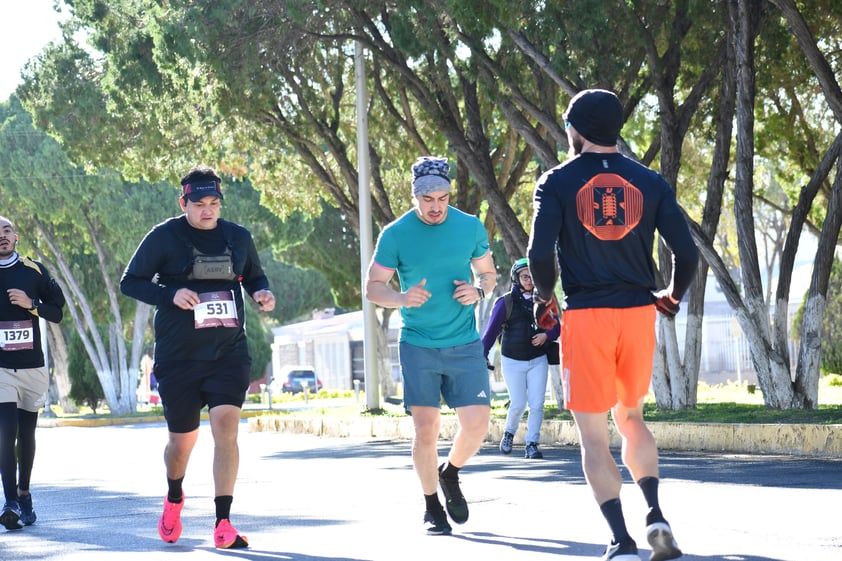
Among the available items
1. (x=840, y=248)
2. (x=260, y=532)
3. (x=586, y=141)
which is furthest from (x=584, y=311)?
(x=840, y=248)

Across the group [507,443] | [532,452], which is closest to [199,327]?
[532,452]

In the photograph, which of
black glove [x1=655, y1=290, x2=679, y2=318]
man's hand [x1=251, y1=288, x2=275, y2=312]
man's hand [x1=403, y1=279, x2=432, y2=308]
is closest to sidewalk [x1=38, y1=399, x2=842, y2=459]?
man's hand [x1=403, y1=279, x2=432, y2=308]

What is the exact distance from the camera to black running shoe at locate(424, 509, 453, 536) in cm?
816

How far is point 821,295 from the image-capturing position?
54.8ft

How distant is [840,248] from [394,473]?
1109 inches

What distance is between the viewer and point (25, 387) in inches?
384

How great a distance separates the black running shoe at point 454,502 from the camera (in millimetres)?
8281

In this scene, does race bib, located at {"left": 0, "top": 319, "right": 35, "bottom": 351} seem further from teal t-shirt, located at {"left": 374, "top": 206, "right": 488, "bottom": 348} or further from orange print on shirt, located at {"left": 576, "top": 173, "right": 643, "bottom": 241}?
orange print on shirt, located at {"left": 576, "top": 173, "right": 643, "bottom": 241}

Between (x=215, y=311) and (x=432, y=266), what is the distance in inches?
48.4

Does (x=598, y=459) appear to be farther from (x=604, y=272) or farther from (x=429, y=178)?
(x=429, y=178)

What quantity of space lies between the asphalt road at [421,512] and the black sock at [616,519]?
76 cm

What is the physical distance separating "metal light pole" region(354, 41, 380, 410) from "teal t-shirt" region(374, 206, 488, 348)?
1533 centimetres

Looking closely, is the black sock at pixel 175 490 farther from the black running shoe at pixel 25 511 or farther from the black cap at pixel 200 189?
the black running shoe at pixel 25 511

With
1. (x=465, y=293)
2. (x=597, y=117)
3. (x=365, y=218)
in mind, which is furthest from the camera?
(x=365, y=218)
